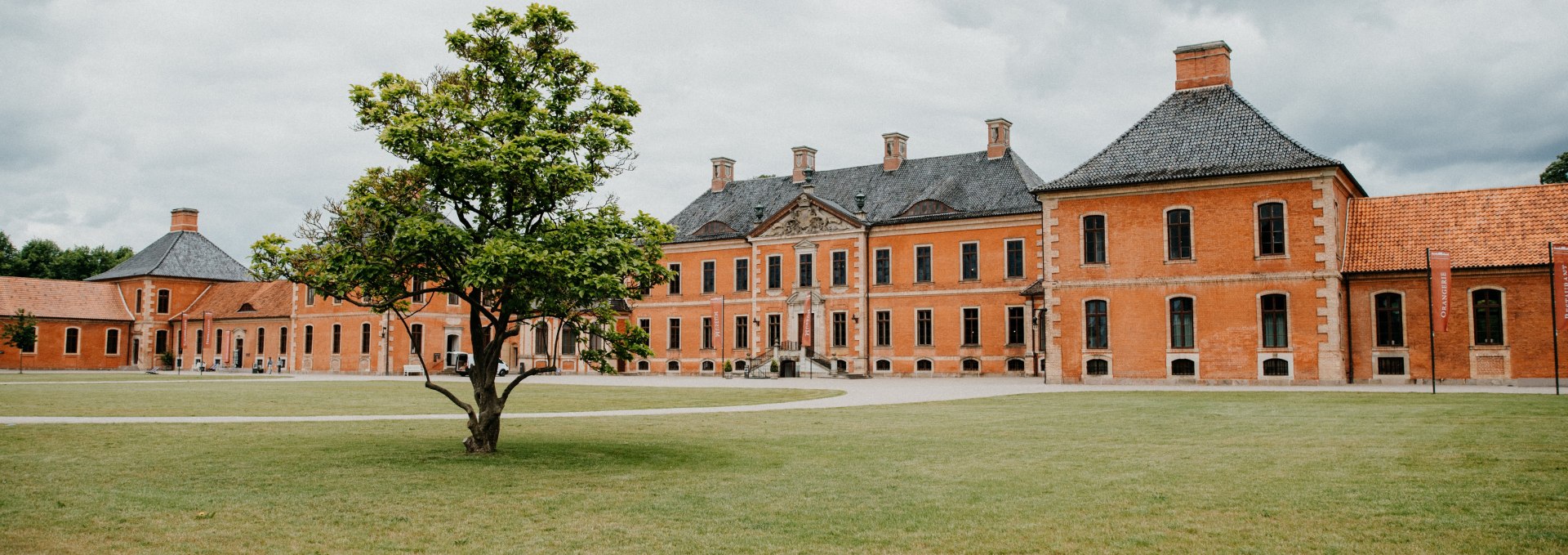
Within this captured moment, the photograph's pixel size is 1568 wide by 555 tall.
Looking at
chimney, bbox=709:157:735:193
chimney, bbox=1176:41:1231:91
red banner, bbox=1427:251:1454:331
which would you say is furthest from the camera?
chimney, bbox=709:157:735:193

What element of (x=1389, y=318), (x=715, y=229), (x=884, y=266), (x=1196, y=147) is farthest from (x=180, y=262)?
(x=1389, y=318)

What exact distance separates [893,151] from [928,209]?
4883 mm

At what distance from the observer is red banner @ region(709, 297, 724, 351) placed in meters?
49.2

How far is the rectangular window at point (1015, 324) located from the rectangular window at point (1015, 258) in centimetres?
137

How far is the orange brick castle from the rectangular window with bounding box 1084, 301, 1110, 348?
6cm

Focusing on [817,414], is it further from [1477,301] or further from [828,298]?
[828,298]

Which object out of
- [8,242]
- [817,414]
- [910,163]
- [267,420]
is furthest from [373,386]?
[8,242]

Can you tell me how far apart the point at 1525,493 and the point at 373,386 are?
3216 centimetres

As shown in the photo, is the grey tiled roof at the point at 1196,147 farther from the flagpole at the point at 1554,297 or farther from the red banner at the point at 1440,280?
the flagpole at the point at 1554,297

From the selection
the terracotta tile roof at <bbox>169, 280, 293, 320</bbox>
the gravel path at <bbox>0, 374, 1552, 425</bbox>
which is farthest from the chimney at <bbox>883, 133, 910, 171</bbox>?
the terracotta tile roof at <bbox>169, 280, 293, 320</bbox>

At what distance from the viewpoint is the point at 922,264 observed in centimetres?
4612

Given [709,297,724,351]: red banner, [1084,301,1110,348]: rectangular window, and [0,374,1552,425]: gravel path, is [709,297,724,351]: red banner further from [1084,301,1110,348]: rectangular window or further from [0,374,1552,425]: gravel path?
[1084,301,1110,348]: rectangular window

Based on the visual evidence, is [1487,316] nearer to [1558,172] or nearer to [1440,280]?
[1440,280]

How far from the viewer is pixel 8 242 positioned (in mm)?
79000
